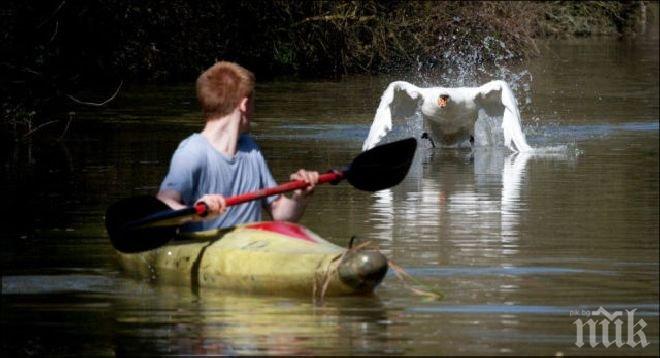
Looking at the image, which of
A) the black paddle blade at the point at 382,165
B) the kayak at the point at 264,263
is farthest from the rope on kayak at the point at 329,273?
the black paddle blade at the point at 382,165

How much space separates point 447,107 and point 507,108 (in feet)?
2.37

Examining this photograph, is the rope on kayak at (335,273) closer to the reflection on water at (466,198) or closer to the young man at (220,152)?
the young man at (220,152)

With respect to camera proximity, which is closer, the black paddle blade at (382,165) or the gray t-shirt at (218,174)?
the gray t-shirt at (218,174)

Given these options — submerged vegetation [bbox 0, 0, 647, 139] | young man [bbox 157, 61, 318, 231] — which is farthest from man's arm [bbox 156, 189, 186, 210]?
submerged vegetation [bbox 0, 0, 647, 139]

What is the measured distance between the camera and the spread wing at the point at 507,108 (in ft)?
59.5

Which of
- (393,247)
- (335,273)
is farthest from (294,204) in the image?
(393,247)

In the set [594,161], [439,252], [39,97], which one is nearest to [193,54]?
[39,97]

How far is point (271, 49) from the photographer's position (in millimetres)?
33938

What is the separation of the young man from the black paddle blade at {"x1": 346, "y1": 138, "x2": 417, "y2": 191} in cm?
60

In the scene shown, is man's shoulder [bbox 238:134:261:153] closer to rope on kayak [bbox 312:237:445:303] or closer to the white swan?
rope on kayak [bbox 312:237:445:303]

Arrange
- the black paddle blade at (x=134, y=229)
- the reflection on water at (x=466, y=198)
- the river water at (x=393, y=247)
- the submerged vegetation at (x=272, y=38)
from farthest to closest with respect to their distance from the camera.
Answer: the submerged vegetation at (x=272, y=38), the reflection on water at (x=466, y=198), the black paddle blade at (x=134, y=229), the river water at (x=393, y=247)

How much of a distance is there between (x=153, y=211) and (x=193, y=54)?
22.6m

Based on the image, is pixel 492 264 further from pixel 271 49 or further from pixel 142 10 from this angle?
pixel 271 49

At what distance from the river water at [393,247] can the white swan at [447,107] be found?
289mm
